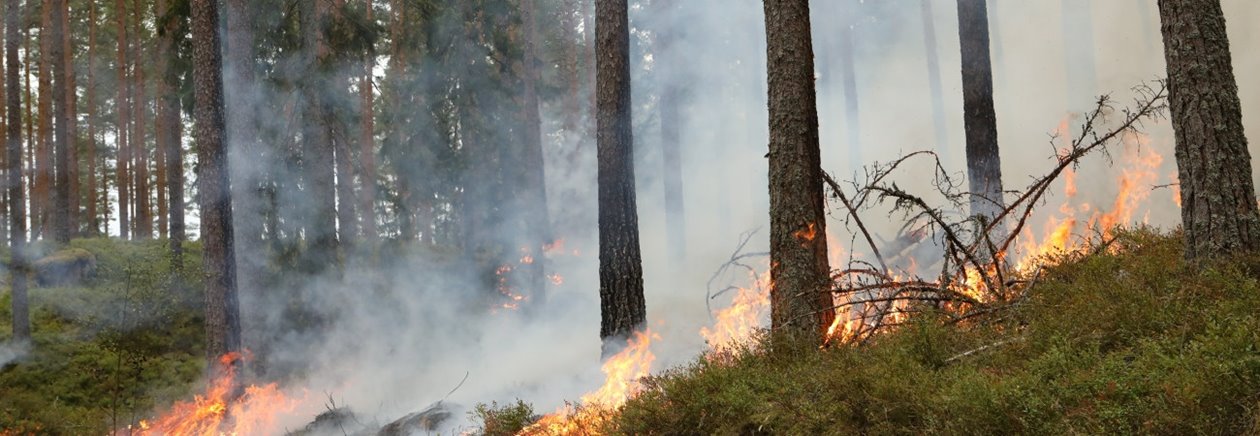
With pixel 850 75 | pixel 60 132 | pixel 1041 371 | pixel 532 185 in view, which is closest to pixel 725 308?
pixel 1041 371

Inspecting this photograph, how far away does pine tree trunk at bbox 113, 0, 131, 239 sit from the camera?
23484 millimetres

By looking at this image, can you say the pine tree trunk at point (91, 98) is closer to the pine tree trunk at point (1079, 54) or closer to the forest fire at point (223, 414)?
the forest fire at point (223, 414)

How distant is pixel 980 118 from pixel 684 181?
1905 centimetres

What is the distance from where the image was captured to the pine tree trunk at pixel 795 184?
266 inches

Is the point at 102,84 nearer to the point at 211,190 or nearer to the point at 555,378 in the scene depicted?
the point at 211,190

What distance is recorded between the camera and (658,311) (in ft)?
51.8

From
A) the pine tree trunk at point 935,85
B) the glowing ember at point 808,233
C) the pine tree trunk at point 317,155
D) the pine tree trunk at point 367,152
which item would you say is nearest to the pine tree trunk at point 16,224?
the pine tree trunk at point 317,155

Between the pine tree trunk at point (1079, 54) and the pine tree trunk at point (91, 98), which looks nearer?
the pine tree trunk at point (1079, 54)

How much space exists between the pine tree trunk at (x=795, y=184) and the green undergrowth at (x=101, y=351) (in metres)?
9.42

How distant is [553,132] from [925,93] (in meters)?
15.5

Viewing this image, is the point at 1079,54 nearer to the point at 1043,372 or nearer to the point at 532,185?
the point at 532,185

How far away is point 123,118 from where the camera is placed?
25406 millimetres

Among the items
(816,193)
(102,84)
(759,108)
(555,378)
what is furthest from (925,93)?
(102,84)

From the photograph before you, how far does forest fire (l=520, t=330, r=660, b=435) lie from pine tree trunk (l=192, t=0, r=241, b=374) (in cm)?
638
